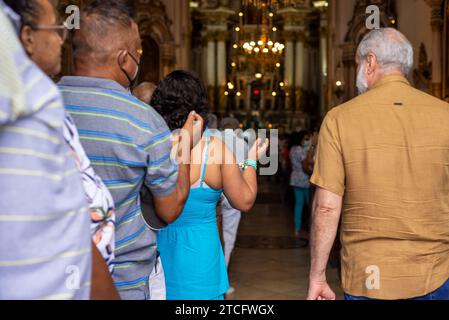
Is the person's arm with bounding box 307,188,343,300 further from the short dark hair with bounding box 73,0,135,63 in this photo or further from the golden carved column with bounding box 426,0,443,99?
the golden carved column with bounding box 426,0,443,99

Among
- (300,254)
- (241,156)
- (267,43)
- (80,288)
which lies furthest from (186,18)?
(80,288)

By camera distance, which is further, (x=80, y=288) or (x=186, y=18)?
(x=186, y=18)

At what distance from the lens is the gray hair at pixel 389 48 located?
2.88 meters

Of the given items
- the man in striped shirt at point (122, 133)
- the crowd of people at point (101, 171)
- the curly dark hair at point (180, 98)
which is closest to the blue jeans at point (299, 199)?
the crowd of people at point (101, 171)

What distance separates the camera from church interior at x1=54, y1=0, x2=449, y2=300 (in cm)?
895

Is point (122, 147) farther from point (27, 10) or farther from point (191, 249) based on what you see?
point (191, 249)

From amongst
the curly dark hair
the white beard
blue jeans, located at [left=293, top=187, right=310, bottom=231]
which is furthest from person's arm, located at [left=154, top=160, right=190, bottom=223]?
blue jeans, located at [left=293, top=187, right=310, bottom=231]

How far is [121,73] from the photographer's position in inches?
90.4

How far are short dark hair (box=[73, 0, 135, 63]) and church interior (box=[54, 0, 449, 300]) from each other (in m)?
4.82

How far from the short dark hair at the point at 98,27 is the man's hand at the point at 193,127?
0.46m

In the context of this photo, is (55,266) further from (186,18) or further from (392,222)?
(186,18)

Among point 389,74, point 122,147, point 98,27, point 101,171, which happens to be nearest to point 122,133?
point 122,147

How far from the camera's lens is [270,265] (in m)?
8.41
